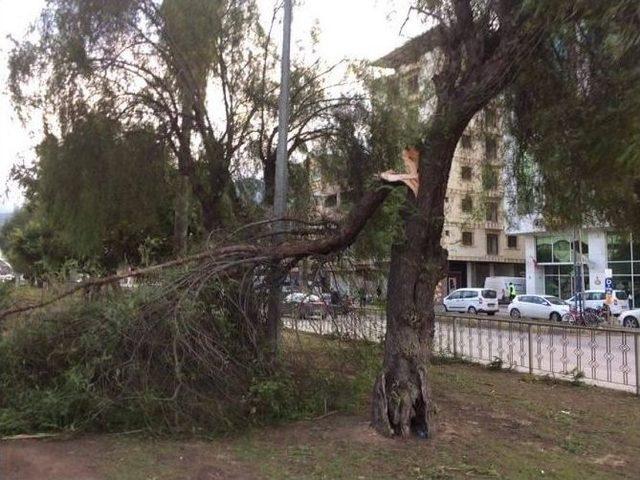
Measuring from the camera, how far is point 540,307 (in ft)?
117

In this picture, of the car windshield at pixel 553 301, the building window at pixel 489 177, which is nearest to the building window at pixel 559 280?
the car windshield at pixel 553 301

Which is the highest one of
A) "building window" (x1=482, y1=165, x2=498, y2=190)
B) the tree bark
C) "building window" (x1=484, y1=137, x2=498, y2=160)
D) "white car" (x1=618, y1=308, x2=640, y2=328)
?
the tree bark

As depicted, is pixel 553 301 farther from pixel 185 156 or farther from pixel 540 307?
pixel 185 156

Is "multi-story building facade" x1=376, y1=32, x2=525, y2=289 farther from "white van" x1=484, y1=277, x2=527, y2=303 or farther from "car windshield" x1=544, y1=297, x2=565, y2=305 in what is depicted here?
"white van" x1=484, y1=277, x2=527, y2=303

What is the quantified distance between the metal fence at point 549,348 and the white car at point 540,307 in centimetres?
1978

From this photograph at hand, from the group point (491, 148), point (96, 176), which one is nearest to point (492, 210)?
point (491, 148)

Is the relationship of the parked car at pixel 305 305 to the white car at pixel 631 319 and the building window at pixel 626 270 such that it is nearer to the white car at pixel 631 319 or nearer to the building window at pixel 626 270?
the white car at pixel 631 319

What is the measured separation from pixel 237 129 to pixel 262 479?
30.9ft

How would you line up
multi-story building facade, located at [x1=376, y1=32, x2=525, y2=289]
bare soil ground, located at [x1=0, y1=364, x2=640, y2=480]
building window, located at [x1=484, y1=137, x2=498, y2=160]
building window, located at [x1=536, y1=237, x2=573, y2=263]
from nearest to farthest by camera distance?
bare soil ground, located at [x1=0, y1=364, x2=640, y2=480] < multi-story building facade, located at [x1=376, y1=32, x2=525, y2=289] < building window, located at [x1=484, y1=137, x2=498, y2=160] < building window, located at [x1=536, y1=237, x2=573, y2=263]

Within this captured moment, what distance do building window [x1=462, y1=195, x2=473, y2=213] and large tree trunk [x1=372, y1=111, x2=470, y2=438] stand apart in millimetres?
3557

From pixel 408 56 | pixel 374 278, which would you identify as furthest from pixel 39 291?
pixel 408 56

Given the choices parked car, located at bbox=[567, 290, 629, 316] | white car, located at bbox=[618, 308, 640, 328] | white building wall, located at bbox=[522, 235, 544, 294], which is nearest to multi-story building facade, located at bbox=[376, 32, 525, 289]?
white car, located at bbox=[618, 308, 640, 328]

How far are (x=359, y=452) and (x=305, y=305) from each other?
2.42 m

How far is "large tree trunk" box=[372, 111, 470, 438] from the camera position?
7.46 m
